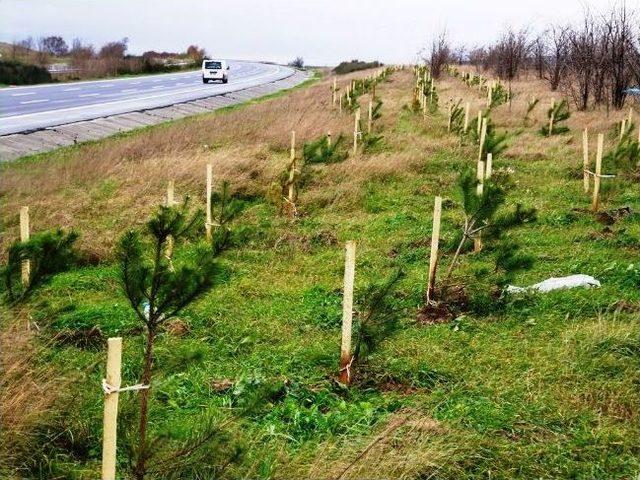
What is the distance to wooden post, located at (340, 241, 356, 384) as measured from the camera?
434 centimetres

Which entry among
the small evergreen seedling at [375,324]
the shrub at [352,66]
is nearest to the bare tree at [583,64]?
the small evergreen seedling at [375,324]

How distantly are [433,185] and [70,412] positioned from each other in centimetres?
809

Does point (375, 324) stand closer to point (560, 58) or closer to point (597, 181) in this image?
point (597, 181)

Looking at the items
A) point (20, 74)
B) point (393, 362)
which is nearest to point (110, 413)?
point (393, 362)

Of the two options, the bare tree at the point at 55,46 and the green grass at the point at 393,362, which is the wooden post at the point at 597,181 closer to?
the green grass at the point at 393,362

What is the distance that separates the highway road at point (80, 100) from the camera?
1803 cm

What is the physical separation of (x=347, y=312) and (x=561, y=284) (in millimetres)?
2671

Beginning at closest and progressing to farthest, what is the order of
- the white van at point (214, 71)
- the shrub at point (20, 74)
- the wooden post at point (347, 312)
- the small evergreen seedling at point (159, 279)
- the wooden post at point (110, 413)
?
the wooden post at point (110, 413) < the small evergreen seedling at point (159, 279) < the wooden post at point (347, 312) < the shrub at point (20, 74) < the white van at point (214, 71)

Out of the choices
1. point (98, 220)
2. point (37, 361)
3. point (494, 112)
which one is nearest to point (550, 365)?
point (37, 361)

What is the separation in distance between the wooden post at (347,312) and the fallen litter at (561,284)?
215 cm

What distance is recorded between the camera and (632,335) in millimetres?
4770

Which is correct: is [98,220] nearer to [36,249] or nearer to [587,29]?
[36,249]

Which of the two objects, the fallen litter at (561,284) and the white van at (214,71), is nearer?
the fallen litter at (561,284)

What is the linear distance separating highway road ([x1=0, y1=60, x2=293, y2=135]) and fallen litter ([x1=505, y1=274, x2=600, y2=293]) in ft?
44.5
